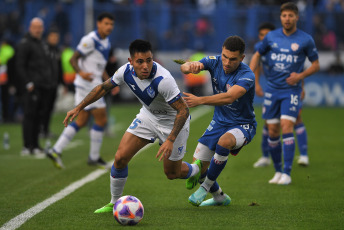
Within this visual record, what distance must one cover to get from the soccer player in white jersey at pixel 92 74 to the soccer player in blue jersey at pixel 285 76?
2.81 metres

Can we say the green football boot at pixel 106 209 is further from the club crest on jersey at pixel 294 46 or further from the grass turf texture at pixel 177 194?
the club crest on jersey at pixel 294 46

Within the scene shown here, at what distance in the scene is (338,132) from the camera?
56.7 feet

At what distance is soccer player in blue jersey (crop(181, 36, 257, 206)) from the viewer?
23.3 feet

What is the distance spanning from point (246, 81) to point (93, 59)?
183 inches

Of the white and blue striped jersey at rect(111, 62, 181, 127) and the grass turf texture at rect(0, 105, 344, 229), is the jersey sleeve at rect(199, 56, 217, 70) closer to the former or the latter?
the white and blue striped jersey at rect(111, 62, 181, 127)

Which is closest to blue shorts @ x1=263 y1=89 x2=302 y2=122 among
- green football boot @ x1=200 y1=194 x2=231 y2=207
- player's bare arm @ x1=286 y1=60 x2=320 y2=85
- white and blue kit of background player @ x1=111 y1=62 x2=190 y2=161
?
player's bare arm @ x1=286 y1=60 x2=320 y2=85

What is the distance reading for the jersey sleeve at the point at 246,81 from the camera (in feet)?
22.8

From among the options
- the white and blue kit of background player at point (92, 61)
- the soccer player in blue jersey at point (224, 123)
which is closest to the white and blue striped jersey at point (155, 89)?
the soccer player in blue jersey at point (224, 123)

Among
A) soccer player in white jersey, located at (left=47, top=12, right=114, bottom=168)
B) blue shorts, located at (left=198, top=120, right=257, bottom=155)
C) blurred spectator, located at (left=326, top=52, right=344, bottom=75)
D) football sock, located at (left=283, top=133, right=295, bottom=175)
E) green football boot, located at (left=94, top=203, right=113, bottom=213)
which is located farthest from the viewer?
blurred spectator, located at (left=326, top=52, right=344, bottom=75)

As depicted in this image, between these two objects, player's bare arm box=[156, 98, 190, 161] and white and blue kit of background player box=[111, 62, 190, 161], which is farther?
white and blue kit of background player box=[111, 62, 190, 161]

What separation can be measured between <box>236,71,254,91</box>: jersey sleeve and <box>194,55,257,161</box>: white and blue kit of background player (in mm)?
108

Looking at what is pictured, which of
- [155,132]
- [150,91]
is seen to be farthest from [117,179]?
[150,91]

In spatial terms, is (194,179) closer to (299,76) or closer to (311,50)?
(299,76)

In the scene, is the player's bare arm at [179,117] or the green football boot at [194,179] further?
the green football boot at [194,179]
